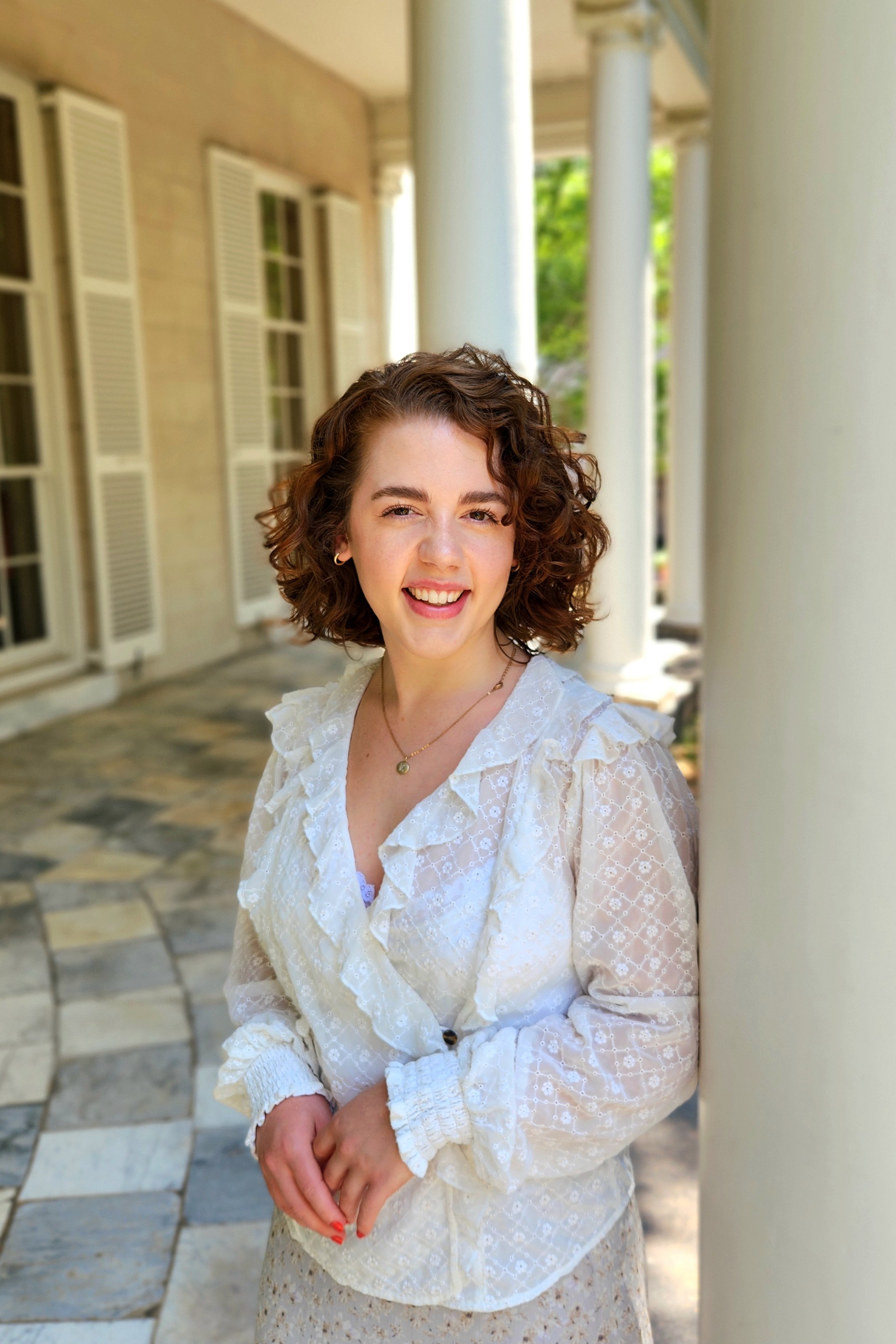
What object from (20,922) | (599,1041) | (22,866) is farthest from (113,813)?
(599,1041)

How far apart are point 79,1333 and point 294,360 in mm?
8019

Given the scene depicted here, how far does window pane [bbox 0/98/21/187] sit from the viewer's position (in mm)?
5879

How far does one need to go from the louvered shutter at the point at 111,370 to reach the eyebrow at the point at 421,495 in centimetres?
555

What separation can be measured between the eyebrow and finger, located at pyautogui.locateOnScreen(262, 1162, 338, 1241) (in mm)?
740

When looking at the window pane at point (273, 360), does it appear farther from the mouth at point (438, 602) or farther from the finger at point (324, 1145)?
the finger at point (324, 1145)

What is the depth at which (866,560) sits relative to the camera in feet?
2.81

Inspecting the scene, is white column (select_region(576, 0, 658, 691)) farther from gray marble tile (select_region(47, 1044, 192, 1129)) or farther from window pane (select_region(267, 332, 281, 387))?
window pane (select_region(267, 332, 281, 387))

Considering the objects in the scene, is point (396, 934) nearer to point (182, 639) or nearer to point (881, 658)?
point (881, 658)

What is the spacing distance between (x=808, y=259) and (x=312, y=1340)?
126cm

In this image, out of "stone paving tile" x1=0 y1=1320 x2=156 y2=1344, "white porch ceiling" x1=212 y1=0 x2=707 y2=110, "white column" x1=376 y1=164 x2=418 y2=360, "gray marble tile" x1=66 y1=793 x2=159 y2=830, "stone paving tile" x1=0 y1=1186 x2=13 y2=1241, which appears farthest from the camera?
"white column" x1=376 y1=164 x2=418 y2=360

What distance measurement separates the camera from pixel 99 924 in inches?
143

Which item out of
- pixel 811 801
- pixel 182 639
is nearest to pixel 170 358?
pixel 182 639

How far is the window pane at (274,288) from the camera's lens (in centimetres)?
853

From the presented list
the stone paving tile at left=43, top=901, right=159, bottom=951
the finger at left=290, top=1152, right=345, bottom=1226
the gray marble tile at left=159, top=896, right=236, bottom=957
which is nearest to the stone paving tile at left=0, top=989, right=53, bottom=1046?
the stone paving tile at left=43, top=901, right=159, bottom=951
